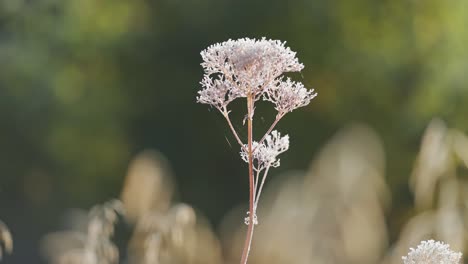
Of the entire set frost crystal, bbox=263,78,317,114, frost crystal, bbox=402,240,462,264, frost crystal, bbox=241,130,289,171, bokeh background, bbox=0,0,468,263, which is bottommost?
Answer: frost crystal, bbox=402,240,462,264

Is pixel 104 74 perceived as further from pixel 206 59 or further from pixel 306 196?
pixel 206 59

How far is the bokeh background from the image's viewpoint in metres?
3.83

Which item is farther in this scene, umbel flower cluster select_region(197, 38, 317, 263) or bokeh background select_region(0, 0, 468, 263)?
bokeh background select_region(0, 0, 468, 263)

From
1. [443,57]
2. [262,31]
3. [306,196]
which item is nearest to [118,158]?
[262,31]

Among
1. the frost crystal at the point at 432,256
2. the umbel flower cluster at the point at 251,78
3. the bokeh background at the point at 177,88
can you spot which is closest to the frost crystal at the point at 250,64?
the umbel flower cluster at the point at 251,78

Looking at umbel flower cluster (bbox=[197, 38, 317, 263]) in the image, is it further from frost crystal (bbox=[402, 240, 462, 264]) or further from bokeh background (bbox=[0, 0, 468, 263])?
bokeh background (bbox=[0, 0, 468, 263])

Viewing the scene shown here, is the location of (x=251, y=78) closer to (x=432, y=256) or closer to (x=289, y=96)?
(x=289, y=96)

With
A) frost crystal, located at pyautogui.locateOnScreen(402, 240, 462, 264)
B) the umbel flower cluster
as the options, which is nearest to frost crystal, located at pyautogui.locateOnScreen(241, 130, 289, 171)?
the umbel flower cluster

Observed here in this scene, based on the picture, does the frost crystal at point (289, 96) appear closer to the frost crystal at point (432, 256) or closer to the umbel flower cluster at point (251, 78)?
the umbel flower cluster at point (251, 78)

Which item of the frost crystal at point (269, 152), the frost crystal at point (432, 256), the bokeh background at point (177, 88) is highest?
the bokeh background at point (177, 88)

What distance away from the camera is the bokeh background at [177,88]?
12.6 ft

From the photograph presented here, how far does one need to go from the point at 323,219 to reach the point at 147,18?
2950 mm

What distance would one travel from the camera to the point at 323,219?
4.54ft

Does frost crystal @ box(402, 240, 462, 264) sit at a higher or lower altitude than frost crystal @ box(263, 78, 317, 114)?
lower
